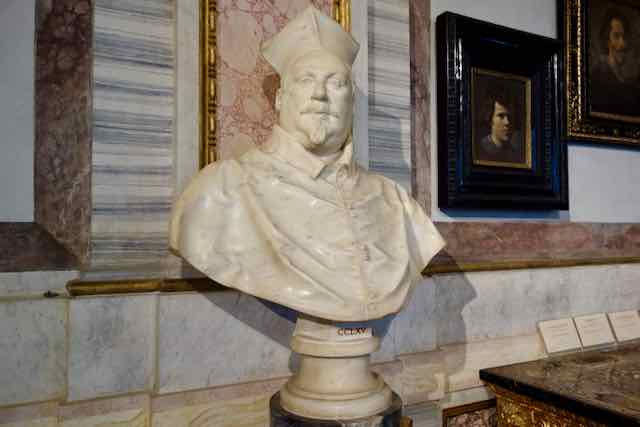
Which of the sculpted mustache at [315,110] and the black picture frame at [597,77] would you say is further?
the black picture frame at [597,77]

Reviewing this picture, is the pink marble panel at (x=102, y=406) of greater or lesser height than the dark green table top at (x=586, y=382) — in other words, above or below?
above

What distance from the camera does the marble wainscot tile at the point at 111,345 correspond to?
183 centimetres

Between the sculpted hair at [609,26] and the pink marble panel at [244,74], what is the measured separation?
2.35 metres

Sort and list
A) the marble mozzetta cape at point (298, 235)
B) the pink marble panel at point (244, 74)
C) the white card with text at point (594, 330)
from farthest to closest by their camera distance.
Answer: the white card with text at point (594, 330)
the pink marble panel at point (244, 74)
the marble mozzetta cape at point (298, 235)

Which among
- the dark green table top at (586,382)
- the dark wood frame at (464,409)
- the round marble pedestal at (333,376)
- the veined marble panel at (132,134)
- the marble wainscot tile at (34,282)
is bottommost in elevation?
A: the dark wood frame at (464,409)

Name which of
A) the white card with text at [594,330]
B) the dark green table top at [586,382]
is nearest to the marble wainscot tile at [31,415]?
the dark green table top at [586,382]

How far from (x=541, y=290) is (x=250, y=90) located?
2.09 m

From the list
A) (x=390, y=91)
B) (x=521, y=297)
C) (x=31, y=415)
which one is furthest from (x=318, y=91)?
(x=521, y=297)

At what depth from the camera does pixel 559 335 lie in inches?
115

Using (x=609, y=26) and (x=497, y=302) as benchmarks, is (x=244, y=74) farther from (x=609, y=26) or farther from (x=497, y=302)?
(x=609, y=26)

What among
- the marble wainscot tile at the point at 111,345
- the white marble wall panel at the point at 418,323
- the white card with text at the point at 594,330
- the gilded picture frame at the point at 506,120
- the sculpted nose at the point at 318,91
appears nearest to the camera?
the sculpted nose at the point at 318,91

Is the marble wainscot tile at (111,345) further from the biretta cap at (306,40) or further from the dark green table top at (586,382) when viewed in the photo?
the dark green table top at (586,382)

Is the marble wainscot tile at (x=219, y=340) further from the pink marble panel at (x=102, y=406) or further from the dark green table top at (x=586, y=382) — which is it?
the dark green table top at (x=586, y=382)

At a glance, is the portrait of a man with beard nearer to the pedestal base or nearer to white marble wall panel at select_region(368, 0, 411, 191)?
white marble wall panel at select_region(368, 0, 411, 191)
